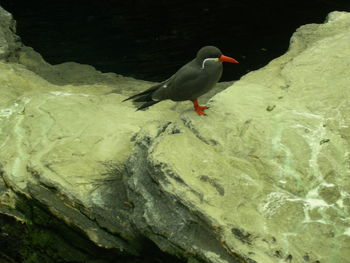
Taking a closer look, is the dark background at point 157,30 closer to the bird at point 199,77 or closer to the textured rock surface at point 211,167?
the textured rock surface at point 211,167

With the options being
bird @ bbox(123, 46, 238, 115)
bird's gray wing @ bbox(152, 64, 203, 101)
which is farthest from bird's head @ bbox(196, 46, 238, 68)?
bird's gray wing @ bbox(152, 64, 203, 101)

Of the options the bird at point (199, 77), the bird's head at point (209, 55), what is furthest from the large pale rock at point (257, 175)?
the bird's head at point (209, 55)

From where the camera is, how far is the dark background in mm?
9961

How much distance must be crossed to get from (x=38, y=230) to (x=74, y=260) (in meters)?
0.46

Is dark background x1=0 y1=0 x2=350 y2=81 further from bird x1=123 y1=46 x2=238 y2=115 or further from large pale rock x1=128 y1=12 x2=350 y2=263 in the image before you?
large pale rock x1=128 y1=12 x2=350 y2=263

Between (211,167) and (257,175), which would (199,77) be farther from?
(257,175)

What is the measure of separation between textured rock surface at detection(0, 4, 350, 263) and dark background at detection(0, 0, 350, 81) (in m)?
3.98

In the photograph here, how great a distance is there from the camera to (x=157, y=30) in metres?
11.4

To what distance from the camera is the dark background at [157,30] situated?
9.96 m

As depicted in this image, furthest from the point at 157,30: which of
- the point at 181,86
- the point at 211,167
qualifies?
the point at 211,167

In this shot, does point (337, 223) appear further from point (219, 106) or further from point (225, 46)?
point (225, 46)

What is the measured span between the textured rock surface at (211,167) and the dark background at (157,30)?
13.1ft

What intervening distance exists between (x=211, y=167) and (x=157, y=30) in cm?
766

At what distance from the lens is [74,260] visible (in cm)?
481
